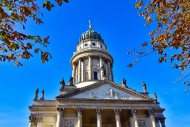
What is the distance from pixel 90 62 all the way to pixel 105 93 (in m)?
13.9

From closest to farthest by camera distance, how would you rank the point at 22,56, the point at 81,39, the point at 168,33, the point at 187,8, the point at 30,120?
the point at 22,56 < the point at 187,8 < the point at 168,33 < the point at 30,120 < the point at 81,39

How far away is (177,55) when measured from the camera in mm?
7980

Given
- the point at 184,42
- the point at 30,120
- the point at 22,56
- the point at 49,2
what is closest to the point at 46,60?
the point at 22,56

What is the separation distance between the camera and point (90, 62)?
45594 millimetres

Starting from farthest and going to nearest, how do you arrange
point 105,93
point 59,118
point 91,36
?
point 91,36 < point 105,93 < point 59,118

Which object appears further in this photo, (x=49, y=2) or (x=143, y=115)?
(x=143, y=115)

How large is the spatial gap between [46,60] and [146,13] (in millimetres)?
4428

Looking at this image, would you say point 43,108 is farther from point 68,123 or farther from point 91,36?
point 91,36

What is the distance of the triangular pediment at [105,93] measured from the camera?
3200 centimetres

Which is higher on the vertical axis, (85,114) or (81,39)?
(81,39)

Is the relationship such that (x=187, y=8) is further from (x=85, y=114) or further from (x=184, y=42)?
(x=85, y=114)

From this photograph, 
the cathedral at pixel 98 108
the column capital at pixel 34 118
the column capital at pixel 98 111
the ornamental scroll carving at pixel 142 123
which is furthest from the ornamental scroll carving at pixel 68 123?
the ornamental scroll carving at pixel 142 123

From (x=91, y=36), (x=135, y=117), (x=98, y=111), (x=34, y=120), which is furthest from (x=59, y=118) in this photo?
(x=91, y=36)

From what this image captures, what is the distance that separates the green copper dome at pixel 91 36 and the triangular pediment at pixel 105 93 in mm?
21244
